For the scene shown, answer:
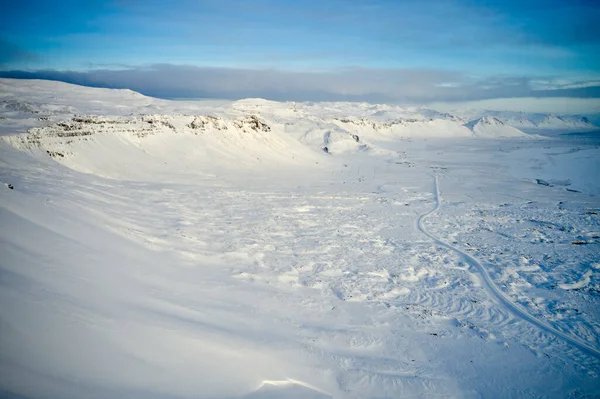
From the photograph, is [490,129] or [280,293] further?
[490,129]

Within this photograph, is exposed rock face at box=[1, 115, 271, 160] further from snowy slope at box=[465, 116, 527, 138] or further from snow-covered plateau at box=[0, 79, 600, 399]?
snowy slope at box=[465, 116, 527, 138]

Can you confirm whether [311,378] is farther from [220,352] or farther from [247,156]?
[247,156]

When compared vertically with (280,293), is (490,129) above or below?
above

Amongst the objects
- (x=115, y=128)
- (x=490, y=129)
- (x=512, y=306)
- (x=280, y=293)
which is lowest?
(x=512, y=306)

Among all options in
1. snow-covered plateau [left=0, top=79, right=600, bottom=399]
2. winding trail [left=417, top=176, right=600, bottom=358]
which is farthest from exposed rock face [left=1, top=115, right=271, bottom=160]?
winding trail [left=417, top=176, right=600, bottom=358]

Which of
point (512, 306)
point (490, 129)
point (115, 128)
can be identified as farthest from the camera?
point (490, 129)

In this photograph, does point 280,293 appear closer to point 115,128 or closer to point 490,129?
point 115,128

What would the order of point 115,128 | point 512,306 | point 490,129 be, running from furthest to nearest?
point 490,129, point 115,128, point 512,306

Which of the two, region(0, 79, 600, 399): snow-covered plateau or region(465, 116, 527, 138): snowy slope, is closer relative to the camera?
region(0, 79, 600, 399): snow-covered plateau

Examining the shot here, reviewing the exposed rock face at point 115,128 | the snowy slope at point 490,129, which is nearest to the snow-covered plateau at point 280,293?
the exposed rock face at point 115,128

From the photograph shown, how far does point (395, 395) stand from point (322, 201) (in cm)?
1472

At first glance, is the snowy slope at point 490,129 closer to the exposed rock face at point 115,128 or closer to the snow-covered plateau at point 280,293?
the exposed rock face at point 115,128

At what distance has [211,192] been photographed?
2022cm

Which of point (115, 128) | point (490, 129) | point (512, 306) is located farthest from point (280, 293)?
point (490, 129)
